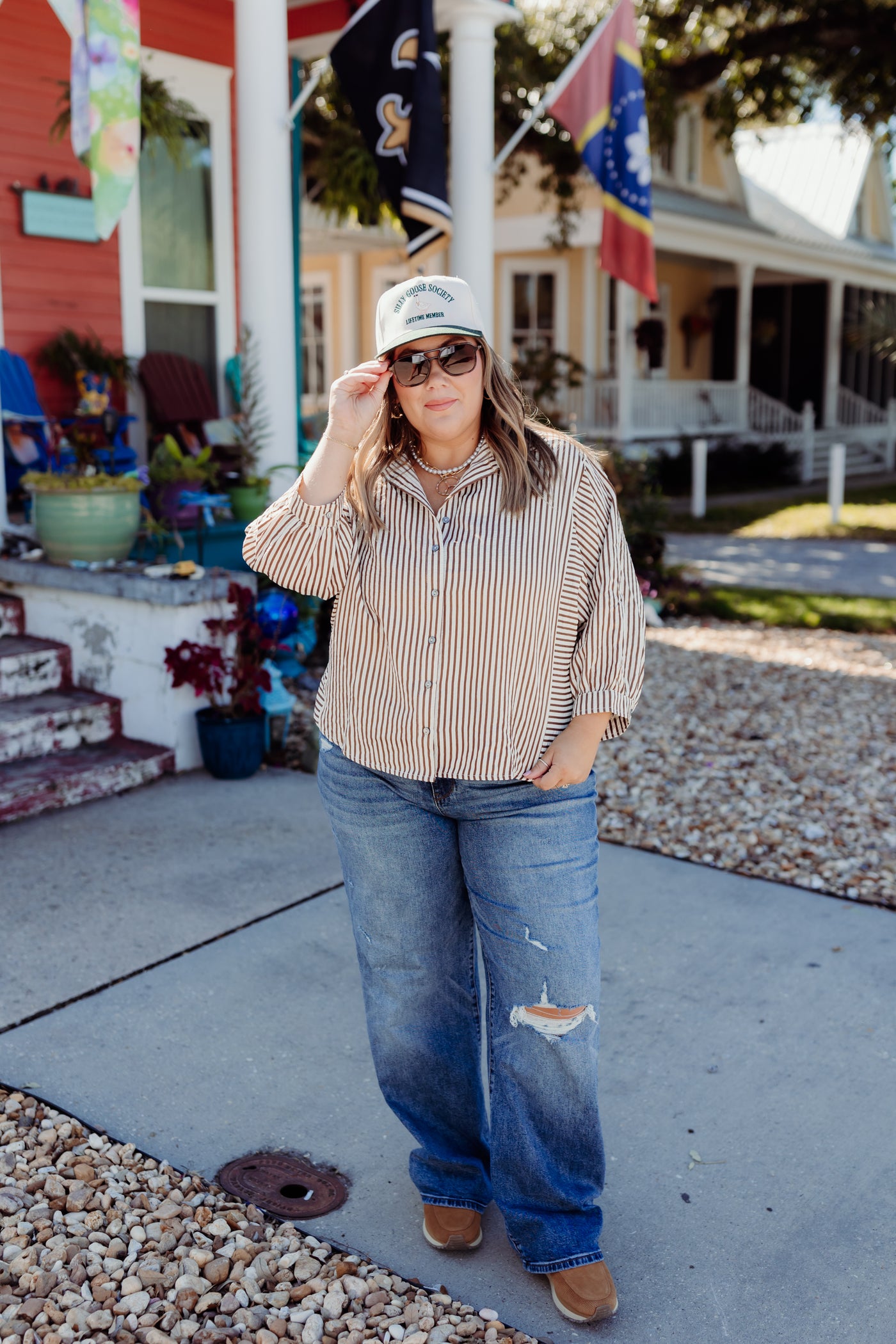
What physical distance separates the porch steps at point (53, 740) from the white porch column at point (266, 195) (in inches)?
62.2

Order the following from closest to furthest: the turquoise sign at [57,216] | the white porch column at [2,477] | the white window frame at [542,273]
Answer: the white porch column at [2,477] → the turquoise sign at [57,216] → the white window frame at [542,273]

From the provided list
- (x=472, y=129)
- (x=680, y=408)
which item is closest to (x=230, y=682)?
(x=472, y=129)

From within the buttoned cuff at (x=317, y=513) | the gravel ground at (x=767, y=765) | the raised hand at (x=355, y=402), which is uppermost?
the raised hand at (x=355, y=402)

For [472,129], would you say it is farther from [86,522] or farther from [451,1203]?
[451,1203]

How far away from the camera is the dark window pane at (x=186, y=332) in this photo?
7.26 meters

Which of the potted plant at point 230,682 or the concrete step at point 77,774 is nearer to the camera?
the concrete step at point 77,774

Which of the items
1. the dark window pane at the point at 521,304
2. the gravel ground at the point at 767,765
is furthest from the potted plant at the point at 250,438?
the dark window pane at the point at 521,304

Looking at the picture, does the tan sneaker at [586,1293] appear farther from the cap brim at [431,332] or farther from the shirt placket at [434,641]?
the cap brim at [431,332]

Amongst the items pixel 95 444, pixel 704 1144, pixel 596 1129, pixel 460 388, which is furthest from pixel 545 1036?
pixel 95 444

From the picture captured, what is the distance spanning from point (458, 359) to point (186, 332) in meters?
→ 5.78

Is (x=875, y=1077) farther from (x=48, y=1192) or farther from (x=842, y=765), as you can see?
(x=842, y=765)

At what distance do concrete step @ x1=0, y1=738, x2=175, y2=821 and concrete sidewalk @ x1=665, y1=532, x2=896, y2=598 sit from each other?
578 centimetres

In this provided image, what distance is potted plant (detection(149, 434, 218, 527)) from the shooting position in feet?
19.1

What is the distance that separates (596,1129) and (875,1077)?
1.07m
